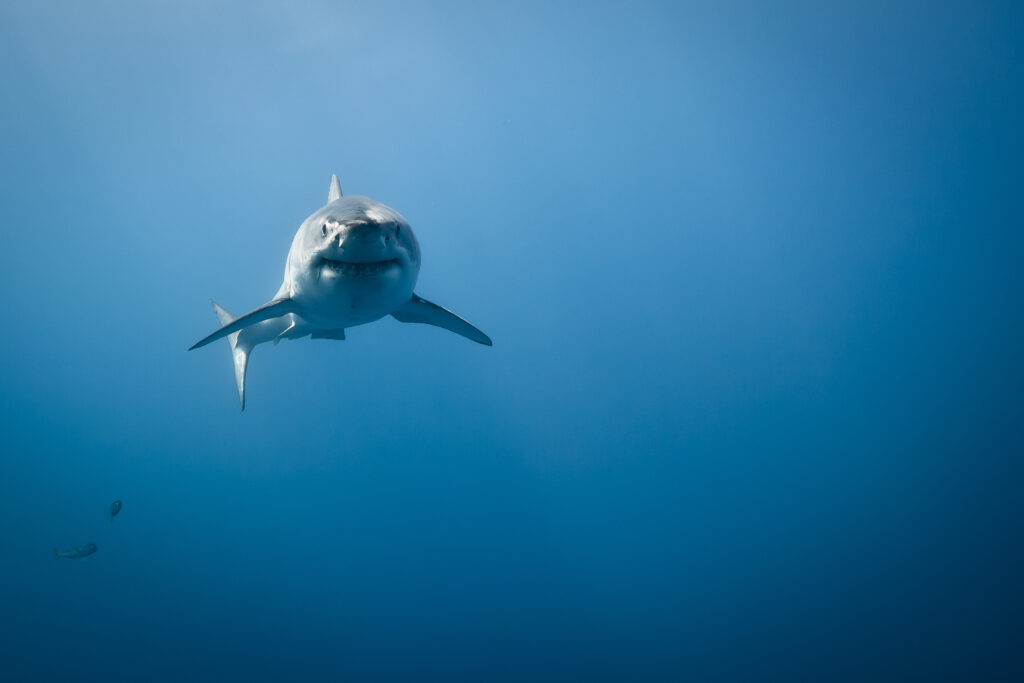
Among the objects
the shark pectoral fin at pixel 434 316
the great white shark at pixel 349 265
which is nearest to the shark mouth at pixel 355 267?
the great white shark at pixel 349 265

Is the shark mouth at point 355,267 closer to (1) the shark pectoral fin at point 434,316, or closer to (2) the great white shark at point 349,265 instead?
(2) the great white shark at point 349,265

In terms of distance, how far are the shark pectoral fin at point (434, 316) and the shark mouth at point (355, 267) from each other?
1.51m

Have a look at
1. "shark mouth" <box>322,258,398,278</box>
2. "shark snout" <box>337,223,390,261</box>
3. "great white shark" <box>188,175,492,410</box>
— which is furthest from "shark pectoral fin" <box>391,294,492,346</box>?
"shark snout" <box>337,223,390,261</box>

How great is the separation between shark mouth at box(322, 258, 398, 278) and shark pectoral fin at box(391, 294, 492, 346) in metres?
1.51

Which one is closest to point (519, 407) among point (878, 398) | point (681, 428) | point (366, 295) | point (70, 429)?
point (681, 428)

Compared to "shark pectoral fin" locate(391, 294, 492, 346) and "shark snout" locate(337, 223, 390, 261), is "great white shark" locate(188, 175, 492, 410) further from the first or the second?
"shark pectoral fin" locate(391, 294, 492, 346)

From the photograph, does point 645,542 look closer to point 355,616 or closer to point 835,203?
point 355,616

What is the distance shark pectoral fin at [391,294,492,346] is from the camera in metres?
4.52

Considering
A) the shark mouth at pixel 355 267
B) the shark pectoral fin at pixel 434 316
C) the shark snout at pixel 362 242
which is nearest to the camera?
the shark snout at pixel 362 242

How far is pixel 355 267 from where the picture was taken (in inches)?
110

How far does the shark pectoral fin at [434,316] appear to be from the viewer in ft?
14.8

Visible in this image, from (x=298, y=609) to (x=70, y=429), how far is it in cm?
3772

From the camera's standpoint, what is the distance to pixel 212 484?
45.1m

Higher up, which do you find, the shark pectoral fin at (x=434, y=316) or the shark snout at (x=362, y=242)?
the shark pectoral fin at (x=434, y=316)
